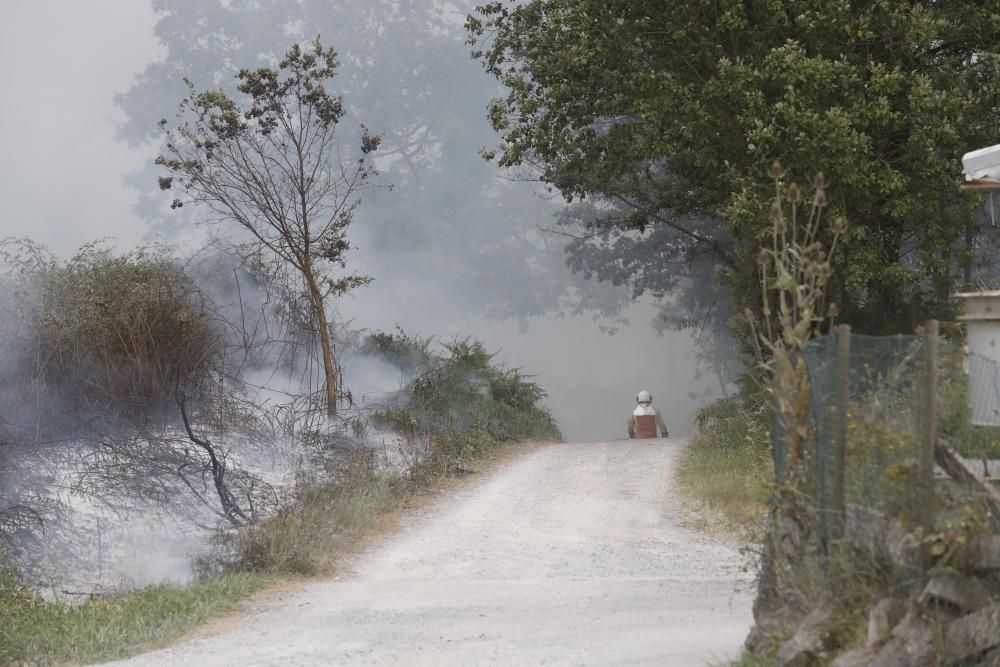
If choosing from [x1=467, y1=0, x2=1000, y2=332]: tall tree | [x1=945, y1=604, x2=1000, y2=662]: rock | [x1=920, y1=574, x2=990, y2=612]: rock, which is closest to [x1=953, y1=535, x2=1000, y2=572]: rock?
[x1=920, y1=574, x2=990, y2=612]: rock

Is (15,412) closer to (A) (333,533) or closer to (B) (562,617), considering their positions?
(A) (333,533)

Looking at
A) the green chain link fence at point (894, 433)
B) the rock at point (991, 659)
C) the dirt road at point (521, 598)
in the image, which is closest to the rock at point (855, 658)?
the rock at point (991, 659)

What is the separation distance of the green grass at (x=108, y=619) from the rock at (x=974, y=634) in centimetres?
545

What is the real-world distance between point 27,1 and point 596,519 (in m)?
38.2

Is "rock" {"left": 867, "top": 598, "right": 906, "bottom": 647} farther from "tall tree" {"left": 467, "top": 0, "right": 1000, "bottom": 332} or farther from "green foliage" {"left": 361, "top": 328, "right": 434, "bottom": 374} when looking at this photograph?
"green foliage" {"left": 361, "top": 328, "right": 434, "bottom": 374}

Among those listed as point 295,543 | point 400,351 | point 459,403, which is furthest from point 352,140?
point 295,543

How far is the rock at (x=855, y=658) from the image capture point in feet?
18.0

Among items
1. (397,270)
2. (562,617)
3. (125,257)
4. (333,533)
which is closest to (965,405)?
(562,617)

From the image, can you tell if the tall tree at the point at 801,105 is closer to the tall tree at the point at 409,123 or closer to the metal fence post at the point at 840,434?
the metal fence post at the point at 840,434

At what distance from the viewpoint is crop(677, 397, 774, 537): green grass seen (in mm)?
12266

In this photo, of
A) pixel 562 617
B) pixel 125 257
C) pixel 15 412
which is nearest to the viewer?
pixel 562 617

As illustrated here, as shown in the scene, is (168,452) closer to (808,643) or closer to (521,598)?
(521,598)

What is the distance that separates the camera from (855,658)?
5516 millimetres

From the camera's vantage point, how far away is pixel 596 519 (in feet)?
43.0
